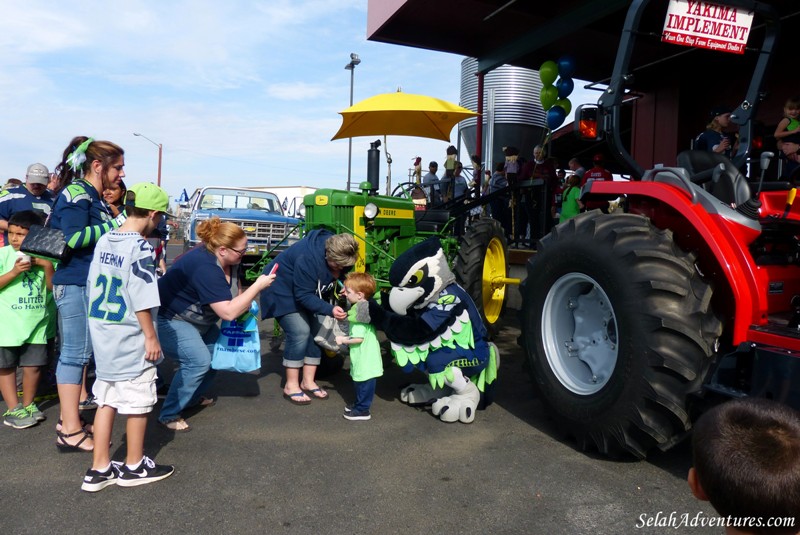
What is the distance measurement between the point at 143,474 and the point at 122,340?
65 cm

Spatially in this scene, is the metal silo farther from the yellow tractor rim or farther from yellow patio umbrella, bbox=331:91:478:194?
the yellow tractor rim

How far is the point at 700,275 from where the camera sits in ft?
9.30

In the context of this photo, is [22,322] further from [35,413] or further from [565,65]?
[565,65]

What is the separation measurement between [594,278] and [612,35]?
6.93 meters

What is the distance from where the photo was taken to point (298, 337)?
422cm

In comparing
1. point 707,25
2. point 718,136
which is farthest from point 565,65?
point 707,25

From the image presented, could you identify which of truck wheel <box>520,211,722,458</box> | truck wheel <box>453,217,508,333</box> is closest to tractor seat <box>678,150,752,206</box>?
truck wheel <box>520,211,722,458</box>

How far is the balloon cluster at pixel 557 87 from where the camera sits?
9.50 metres

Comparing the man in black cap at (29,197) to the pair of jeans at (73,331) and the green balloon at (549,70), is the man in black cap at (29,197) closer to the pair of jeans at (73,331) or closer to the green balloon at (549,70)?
the pair of jeans at (73,331)

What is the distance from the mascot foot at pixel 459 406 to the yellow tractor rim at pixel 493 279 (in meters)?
2.56

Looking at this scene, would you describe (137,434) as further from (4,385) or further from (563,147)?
(563,147)

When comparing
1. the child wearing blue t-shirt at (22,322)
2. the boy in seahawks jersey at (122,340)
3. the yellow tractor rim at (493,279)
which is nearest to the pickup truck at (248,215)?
the yellow tractor rim at (493,279)

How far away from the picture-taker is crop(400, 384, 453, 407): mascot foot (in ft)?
13.2

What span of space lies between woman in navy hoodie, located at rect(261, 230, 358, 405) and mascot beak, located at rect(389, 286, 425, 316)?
44 cm
